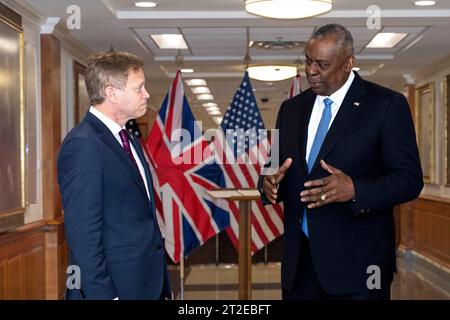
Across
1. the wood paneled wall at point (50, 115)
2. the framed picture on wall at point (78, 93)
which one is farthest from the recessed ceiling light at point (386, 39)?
the wood paneled wall at point (50, 115)

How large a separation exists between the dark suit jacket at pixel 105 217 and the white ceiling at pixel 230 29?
342 centimetres

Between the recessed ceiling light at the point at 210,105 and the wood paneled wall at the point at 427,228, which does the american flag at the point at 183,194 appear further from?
the recessed ceiling light at the point at 210,105

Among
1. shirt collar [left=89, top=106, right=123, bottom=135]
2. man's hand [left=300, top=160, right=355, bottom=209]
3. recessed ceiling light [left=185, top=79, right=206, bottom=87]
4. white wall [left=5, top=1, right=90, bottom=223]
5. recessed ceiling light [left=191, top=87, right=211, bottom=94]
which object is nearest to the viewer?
man's hand [left=300, top=160, right=355, bottom=209]

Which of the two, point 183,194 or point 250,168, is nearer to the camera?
point 183,194

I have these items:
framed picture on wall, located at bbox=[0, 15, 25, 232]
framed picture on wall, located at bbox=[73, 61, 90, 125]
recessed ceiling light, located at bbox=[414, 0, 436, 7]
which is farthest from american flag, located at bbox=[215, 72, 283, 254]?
framed picture on wall, located at bbox=[0, 15, 25, 232]

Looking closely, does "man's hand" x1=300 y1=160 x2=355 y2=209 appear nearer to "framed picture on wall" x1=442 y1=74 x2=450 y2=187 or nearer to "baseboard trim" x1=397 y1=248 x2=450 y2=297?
"baseboard trim" x1=397 y1=248 x2=450 y2=297

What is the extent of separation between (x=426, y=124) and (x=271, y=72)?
117 inches

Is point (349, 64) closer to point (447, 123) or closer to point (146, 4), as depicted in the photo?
point (146, 4)

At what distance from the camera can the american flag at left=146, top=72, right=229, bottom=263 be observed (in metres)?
6.98

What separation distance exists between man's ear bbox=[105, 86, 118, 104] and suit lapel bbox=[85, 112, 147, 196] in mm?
85

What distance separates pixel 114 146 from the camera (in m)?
2.32

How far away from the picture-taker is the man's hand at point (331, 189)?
6.98 feet

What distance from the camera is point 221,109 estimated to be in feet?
59.3

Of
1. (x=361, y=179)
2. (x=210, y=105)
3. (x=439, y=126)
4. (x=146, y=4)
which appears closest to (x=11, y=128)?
(x=146, y=4)
